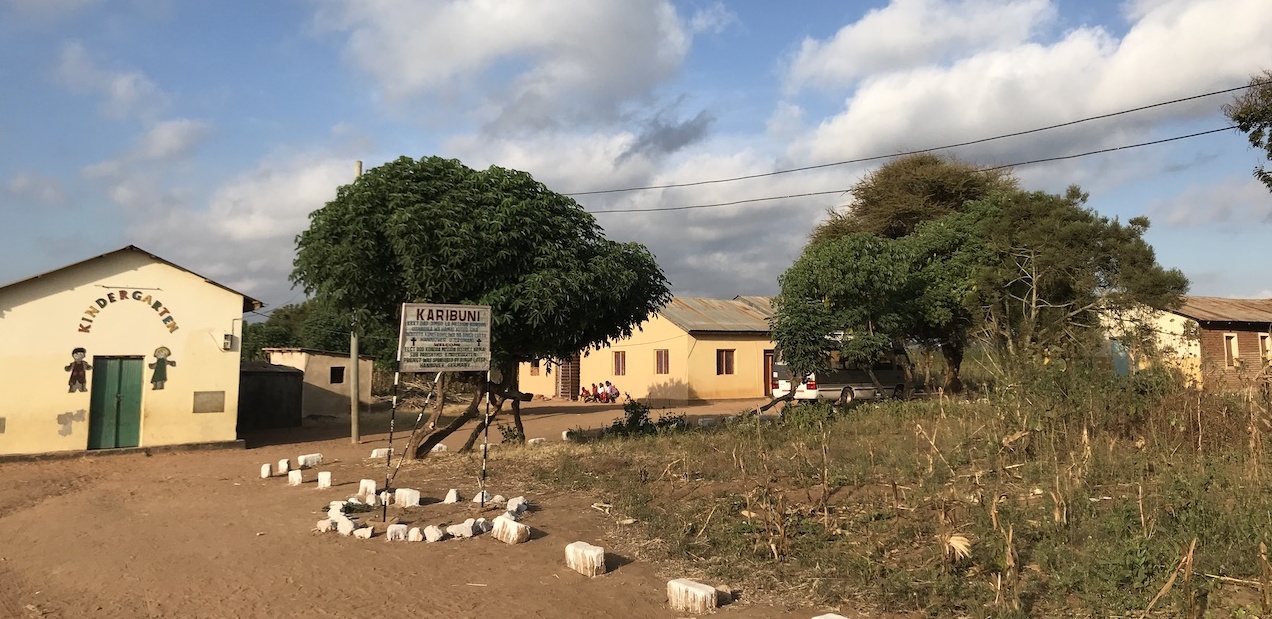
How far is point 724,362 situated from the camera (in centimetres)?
2961

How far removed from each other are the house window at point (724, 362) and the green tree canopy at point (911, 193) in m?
7.71

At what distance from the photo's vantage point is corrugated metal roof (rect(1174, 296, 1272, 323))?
1073 inches

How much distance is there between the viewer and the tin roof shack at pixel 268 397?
20.1m

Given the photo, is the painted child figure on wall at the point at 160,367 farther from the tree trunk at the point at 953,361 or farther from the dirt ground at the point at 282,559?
the tree trunk at the point at 953,361

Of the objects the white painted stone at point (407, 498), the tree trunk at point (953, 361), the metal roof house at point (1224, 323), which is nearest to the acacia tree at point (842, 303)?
the tree trunk at point (953, 361)

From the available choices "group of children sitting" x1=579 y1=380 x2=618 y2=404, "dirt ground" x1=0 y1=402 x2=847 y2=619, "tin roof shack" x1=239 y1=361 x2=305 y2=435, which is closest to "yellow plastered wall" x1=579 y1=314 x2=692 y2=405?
"group of children sitting" x1=579 y1=380 x2=618 y2=404

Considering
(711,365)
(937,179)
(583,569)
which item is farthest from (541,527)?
(937,179)

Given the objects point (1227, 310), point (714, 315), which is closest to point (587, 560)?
point (714, 315)

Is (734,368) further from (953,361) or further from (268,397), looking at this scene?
(268,397)

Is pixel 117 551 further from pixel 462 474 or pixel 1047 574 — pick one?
pixel 1047 574

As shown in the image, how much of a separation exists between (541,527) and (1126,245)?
17054 millimetres

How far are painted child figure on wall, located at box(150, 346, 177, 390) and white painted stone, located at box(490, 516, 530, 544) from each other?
11098 millimetres

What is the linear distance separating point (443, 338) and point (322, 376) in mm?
16161

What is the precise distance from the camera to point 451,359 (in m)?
8.90
